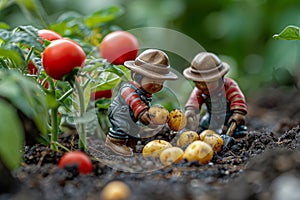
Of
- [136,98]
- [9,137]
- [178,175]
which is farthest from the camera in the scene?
[136,98]

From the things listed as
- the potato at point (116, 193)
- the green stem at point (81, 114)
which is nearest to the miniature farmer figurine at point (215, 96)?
the green stem at point (81, 114)

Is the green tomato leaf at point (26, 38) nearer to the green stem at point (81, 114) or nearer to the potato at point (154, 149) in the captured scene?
the green stem at point (81, 114)

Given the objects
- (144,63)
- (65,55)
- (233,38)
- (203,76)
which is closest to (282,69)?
(233,38)

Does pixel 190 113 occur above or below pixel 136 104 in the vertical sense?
below

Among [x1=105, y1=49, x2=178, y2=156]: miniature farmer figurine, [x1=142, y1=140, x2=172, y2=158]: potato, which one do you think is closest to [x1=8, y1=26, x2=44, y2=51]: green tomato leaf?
[x1=105, y1=49, x2=178, y2=156]: miniature farmer figurine

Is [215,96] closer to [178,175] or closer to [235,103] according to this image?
[235,103]

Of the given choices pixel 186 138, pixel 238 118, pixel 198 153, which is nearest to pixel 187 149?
pixel 198 153

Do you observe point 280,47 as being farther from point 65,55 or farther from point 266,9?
point 65,55
